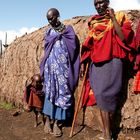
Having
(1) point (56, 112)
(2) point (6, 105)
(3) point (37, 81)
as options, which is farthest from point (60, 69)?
(2) point (6, 105)

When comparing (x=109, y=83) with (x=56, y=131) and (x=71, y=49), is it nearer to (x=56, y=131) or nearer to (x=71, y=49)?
(x=71, y=49)

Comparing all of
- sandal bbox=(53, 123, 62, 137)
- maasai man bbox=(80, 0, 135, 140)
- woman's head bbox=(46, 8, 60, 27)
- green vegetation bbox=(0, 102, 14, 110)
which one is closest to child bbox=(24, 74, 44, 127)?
sandal bbox=(53, 123, 62, 137)

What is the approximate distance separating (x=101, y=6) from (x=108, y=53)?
773 mm

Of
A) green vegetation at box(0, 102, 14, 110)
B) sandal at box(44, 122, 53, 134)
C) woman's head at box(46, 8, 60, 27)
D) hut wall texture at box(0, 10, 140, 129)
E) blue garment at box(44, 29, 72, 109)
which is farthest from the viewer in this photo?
green vegetation at box(0, 102, 14, 110)

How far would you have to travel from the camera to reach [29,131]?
7480 millimetres

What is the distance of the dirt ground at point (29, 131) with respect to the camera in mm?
6781

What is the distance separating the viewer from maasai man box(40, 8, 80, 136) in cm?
701

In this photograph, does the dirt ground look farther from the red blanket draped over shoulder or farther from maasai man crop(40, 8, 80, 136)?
the red blanket draped over shoulder

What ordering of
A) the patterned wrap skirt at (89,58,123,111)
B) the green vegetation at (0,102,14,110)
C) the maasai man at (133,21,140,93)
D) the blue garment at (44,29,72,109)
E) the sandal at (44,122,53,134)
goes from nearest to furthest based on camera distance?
the maasai man at (133,21,140,93) < the patterned wrap skirt at (89,58,123,111) < the blue garment at (44,29,72,109) < the sandal at (44,122,53,134) < the green vegetation at (0,102,14,110)

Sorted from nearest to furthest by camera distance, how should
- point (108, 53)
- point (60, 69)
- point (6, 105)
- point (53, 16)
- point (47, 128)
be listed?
point (108, 53) → point (53, 16) → point (60, 69) → point (47, 128) → point (6, 105)

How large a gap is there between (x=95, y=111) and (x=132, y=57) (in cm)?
129

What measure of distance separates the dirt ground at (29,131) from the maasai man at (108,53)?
43 centimetres

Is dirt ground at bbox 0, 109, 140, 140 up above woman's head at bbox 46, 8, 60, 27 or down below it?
below

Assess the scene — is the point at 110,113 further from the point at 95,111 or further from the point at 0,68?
the point at 0,68
